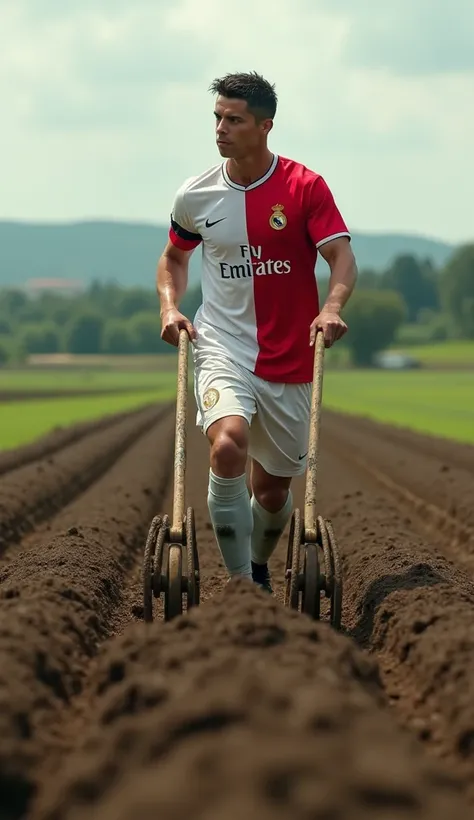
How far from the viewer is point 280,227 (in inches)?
262

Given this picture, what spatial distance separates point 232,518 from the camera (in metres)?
6.68

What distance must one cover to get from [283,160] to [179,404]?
1.45 m

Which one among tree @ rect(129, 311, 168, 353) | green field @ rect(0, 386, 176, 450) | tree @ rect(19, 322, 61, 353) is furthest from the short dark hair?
tree @ rect(19, 322, 61, 353)

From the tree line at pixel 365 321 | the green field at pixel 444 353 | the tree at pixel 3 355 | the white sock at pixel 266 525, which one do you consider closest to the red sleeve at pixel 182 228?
the white sock at pixel 266 525

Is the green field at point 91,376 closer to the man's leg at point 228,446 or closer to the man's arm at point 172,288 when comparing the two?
the man's arm at point 172,288

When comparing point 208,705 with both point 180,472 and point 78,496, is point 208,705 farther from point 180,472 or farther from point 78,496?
point 78,496

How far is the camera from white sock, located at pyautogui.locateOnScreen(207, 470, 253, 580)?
6.61 m

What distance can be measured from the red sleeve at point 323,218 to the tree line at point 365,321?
111227 mm

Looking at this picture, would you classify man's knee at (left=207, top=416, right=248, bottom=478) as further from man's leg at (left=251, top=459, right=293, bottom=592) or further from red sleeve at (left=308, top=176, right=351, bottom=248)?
red sleeve at (left=308, top=176, right=351, bottom=248)

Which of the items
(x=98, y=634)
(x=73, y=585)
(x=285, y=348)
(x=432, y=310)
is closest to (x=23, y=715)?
(x=98, y=634)

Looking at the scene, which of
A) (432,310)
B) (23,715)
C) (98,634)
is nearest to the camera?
(23,715)

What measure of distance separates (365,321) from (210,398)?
11944 centimetres

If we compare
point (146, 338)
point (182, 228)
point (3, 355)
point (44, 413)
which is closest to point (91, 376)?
point (3, 355)

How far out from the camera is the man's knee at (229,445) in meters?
6.41
